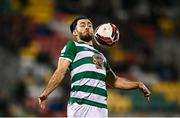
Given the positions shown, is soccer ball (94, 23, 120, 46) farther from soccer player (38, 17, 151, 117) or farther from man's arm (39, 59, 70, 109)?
man's arm (39, 59, 70, 109)

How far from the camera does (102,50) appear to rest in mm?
15742

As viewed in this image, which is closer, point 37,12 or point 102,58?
point 102,58

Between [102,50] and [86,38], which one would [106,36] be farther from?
[102,50]

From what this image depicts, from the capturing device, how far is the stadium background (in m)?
A: 14.6

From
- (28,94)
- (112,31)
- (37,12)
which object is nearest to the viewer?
(112,31)

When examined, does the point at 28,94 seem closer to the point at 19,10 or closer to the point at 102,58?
the point at 19,10

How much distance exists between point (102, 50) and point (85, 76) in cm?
850

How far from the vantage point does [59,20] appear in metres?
16.5

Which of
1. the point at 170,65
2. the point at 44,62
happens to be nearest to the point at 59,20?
the point at 44,62

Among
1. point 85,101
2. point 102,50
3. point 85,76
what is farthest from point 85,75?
point 102,50

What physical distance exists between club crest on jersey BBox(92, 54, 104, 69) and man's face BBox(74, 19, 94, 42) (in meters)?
0.20

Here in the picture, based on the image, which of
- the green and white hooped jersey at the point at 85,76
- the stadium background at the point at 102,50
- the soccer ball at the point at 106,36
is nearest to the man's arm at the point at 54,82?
the green and white hooped jersey at the point at 85,76

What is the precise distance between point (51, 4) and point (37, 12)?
0.51 m

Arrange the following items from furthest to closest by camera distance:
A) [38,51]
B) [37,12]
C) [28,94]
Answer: [37,12] < [38,51] < [28,94]
